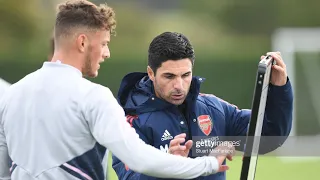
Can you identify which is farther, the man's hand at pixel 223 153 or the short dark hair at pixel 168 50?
the short dark hair at pixel 168 50

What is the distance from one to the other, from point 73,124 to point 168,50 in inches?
22.2

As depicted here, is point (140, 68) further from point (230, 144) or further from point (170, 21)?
point (230, 144)

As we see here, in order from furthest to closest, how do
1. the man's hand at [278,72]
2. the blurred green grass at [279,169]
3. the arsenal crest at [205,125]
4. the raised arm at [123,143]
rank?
the blurred green grass at [279,169] < the arsenal crest at [205,125] < the man's hand at [278,72] < the raised arm at [123,143]

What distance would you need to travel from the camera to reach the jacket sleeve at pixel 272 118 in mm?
2209

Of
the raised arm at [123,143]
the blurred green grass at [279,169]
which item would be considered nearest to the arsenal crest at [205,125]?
the raised arm at [123,143]

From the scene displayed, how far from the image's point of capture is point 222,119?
2.28m

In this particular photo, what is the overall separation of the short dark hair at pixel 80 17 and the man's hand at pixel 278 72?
54cm

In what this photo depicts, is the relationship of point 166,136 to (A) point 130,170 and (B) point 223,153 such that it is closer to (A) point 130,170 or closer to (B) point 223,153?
(A) point 130,170

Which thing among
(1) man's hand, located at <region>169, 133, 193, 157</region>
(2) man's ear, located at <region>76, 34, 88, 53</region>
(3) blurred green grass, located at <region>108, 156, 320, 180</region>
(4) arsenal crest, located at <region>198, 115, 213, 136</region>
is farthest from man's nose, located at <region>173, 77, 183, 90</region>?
(3) blurred green grass, located at <region>108, 156, 320, 180</region>

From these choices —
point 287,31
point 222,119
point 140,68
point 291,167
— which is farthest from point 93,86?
point 287,31

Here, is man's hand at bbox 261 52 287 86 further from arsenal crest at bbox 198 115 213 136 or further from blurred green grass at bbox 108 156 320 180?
blurred green grass at bbox 108 156 320 180

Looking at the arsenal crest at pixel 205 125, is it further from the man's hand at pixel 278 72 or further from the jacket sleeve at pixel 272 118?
the man's hand at pixel 278 72

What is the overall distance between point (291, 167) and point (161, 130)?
13.1ft

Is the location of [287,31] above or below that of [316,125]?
above
